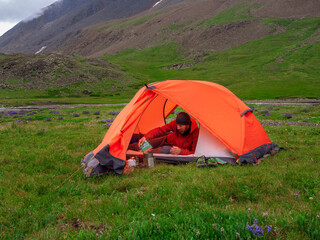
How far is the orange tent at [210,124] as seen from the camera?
8.33 metres

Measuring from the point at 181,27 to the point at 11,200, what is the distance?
620 feet

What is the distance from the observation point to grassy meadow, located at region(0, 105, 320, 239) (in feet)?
12.1

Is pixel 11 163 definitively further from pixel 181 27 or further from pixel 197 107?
pixel 181 27

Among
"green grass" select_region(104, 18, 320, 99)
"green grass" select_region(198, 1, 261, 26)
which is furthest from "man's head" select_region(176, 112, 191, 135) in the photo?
"green grass" select_region(198, 1, 261, 26)

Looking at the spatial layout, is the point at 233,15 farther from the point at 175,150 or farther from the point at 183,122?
the point at 175,150

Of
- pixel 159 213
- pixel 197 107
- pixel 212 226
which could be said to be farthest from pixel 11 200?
pixel 197 107

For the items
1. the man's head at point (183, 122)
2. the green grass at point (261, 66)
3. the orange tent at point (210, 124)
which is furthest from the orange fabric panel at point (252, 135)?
the green grass at point (261, 66)

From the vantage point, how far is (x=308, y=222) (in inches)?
140

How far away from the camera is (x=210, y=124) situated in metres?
8.73

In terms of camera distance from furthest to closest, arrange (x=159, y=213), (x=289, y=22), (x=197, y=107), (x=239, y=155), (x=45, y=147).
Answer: (x=289, y=22) → (x=45, y=147) → (x=197, y=107) → (x=239, y=155) → (x=159, y=213)

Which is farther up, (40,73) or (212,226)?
(40,73)

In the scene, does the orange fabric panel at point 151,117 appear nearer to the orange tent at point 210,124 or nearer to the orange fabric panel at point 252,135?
the orange tent at point 210,124

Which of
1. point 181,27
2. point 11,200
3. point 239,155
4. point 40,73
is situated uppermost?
point 181,27

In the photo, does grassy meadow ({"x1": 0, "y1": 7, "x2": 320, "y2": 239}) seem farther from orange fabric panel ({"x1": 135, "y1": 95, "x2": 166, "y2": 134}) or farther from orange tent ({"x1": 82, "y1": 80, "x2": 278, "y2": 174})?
orange fabric panel ({"x1": 135, "y1": 95, "x2": 166, "y2": 134})
